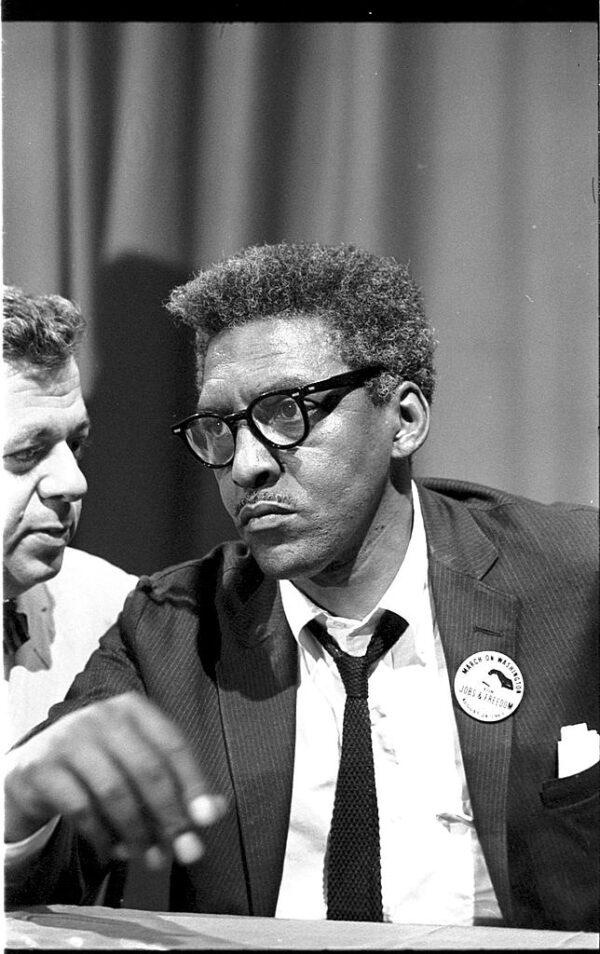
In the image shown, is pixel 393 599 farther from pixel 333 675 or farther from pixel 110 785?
pixel 110 785

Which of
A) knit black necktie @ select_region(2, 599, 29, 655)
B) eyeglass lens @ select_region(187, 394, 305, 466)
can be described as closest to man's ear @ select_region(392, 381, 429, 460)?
eyeglass lens @ select_region(187, 394, 305, 466)

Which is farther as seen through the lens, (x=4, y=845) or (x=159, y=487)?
(x=159, y=487)

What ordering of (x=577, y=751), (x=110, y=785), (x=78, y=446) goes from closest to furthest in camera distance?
(x=110, y=785) < (x=577, y=751) < (x=78, y=446)

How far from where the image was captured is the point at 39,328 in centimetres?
141

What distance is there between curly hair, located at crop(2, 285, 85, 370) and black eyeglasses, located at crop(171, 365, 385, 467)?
211mm

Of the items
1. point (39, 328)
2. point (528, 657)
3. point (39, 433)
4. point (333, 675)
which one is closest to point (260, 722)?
point (333, 675)

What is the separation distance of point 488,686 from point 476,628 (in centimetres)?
7

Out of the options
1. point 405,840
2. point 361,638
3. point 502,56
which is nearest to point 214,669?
point 361,638

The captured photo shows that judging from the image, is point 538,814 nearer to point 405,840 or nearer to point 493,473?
point 405,840

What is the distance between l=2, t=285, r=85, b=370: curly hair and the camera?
140cm

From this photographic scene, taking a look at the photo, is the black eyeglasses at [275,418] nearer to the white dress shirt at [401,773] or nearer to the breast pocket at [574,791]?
the white dress shirt at [401,773]

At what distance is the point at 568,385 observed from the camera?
140 cm

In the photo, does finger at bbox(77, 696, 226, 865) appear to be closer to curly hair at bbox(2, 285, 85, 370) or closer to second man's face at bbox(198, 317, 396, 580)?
second man's face at bbox(198, 317, 396, 580)

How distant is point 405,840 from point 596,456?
50 centimetres
